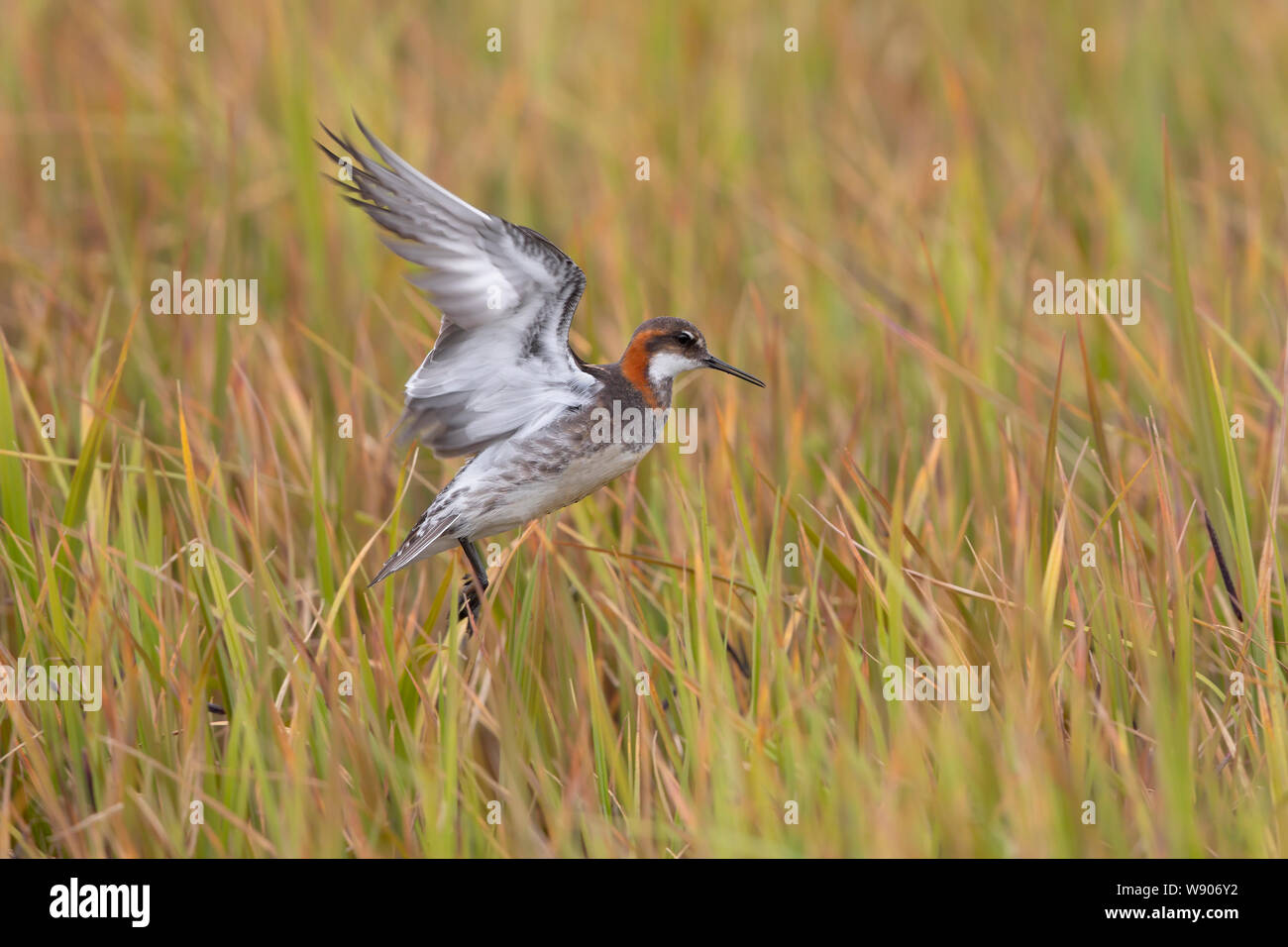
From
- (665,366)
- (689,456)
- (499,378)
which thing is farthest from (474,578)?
(689,456)

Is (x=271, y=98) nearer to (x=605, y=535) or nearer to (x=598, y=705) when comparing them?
(x=605, y=535)

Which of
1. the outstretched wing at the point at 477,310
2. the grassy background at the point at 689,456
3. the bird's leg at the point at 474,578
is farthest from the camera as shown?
the bird's leg at the point at 474,578

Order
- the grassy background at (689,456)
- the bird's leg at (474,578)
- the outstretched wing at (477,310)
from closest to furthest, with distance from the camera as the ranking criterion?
1. the grassy background at (689,456)
2. the outstretched wing at (477,310)
3. the bird's leg at (474,578)

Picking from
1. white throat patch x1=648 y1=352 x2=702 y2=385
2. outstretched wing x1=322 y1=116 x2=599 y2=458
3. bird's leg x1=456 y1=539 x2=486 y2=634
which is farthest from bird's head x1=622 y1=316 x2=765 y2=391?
bird's leg x1=456 y1=539 x2=486 y2=634

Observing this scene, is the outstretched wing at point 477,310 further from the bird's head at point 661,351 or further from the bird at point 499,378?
the bird's head at point 661,351

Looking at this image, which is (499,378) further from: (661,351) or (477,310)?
(661,351)

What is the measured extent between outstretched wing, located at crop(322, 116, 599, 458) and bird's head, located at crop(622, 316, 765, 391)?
0.19 meters

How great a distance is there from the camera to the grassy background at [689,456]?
9.28 feet

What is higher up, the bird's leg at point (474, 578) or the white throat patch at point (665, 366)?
the white throat patch at point (665, 366)

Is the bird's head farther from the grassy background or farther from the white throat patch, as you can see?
the grassy background

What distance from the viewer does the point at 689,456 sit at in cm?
429

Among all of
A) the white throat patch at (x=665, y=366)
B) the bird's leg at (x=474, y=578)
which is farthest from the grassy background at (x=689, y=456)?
the white throat patch at (x=665, y=366)

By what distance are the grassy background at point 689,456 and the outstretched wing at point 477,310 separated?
0.29 meters

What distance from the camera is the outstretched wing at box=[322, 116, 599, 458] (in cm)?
307
